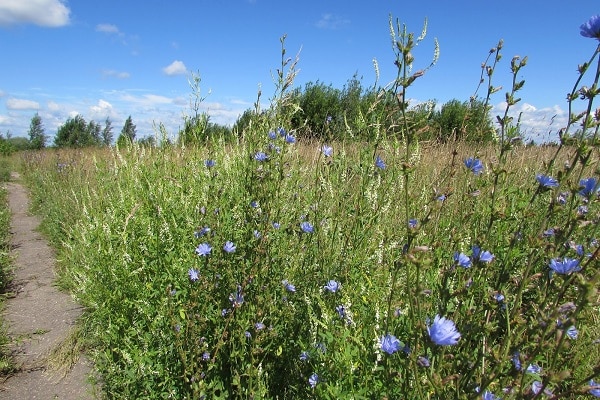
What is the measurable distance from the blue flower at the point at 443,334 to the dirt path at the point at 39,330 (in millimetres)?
2034

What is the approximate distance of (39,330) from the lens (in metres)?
3.08

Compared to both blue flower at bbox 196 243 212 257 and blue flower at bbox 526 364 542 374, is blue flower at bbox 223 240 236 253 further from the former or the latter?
blue flower at bbox 526 364 542 374

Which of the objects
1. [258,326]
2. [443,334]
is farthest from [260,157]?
[443,334]

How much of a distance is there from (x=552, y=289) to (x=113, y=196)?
3.69 meters

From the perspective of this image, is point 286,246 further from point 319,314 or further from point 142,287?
point 142,287

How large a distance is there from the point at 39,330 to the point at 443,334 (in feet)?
10.6

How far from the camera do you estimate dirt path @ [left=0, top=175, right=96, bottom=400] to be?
7.98 ft

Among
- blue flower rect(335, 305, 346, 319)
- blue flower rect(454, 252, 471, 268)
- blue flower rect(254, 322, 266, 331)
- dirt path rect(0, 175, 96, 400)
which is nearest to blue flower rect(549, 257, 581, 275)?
blue flower rect(454, 252, 471, 268)

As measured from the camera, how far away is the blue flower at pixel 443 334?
38.5 inches

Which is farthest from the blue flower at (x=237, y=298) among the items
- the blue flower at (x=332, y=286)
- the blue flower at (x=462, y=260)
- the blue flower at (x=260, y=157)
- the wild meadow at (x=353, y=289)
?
the blue flower at (x=462, y=260)

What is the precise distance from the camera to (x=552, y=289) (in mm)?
1104

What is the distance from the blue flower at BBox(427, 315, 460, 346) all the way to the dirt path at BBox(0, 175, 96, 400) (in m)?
2.03

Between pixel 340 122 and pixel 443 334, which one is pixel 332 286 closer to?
pixel 443 334

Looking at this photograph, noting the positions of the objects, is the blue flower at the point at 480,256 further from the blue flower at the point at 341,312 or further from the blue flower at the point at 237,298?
the blue flower at the point at 237,298
